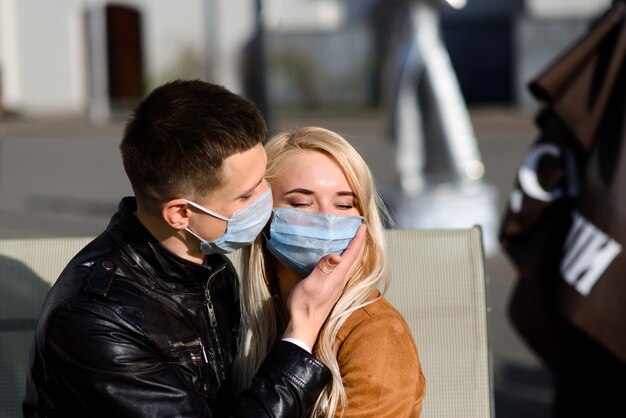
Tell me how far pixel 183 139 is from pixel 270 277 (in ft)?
2.01

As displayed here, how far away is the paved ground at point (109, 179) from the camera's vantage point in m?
5.62

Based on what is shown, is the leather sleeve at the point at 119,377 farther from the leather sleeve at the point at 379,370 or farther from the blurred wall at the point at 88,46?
the blurred wall at the point at 88,46

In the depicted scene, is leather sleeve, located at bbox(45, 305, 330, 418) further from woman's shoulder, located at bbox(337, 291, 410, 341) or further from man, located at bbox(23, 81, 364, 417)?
woman's shoulder, located at bbox(337, 291, 410, 341)

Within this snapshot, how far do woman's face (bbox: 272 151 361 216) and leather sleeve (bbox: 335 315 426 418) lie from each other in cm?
32

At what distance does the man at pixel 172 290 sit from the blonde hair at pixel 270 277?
111 millimetres

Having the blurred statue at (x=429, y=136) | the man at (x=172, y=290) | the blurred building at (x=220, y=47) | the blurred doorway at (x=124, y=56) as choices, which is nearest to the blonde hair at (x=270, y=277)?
the man at (x=172, y=290)

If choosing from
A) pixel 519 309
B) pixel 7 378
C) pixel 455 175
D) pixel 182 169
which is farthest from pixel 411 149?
pixel 182 169

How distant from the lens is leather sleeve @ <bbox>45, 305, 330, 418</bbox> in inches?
76.7

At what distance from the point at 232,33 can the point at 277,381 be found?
20724 millimetres

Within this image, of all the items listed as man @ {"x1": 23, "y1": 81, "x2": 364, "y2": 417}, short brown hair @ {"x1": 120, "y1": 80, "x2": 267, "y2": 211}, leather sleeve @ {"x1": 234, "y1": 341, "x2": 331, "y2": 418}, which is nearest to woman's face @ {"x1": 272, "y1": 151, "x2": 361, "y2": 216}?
man @ {"x1": 23, "y1": 81, "x2": 364, "y2": 417}

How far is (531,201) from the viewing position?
380cm

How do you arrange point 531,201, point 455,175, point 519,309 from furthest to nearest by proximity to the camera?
point 455,175
point 519,309
point 531,201

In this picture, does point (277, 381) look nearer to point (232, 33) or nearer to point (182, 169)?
point (182, 169)

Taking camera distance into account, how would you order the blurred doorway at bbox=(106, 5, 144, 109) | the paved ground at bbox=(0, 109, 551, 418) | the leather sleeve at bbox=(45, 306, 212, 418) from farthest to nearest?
1. the blurred doorway at bbox=(106, 5, 144, 109)
2. the paved ground at bbox=(0, 109, 551, 418)
3. the leather sleeve at bbox=(45, 306, 212, 418)
